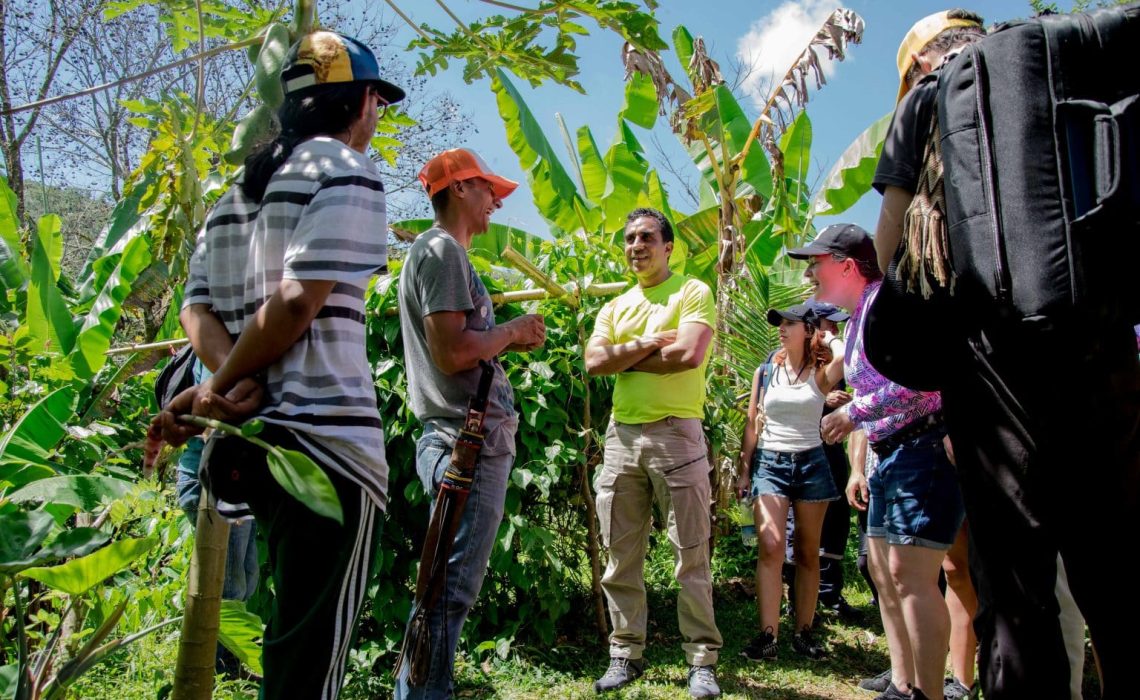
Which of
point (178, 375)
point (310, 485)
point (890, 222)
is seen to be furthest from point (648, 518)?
point (310, 485)

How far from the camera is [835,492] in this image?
15.6 ft

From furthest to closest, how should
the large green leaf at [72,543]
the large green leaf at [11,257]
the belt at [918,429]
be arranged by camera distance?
the large green leaf at [11,257] < the belt at [918,429] < the large green leaf at [72,543]

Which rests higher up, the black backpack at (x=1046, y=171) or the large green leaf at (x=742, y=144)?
the large green leaf at (x=742, y=144)

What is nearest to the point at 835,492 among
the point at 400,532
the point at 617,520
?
the point at 617,520

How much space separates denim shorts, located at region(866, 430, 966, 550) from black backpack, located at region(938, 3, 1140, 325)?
1375mm

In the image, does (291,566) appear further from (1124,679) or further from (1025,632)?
(1124,679)

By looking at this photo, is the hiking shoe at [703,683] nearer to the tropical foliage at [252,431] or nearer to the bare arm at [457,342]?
the tropical foliage at [252,431]

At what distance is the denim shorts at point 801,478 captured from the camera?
4734 mm

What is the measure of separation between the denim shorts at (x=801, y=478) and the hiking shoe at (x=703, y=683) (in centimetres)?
120

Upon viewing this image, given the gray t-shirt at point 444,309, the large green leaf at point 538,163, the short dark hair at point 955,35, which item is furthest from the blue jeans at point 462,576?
the large green leaf at point 538,163

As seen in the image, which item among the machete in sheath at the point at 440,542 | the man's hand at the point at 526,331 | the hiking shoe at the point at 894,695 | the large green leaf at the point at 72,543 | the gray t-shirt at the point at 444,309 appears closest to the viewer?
the large green leaf at the point at 72,543

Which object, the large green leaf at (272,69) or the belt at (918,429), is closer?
the large green leaf at (272,69)

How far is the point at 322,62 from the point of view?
5.86 ft

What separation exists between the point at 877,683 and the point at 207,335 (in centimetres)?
350
